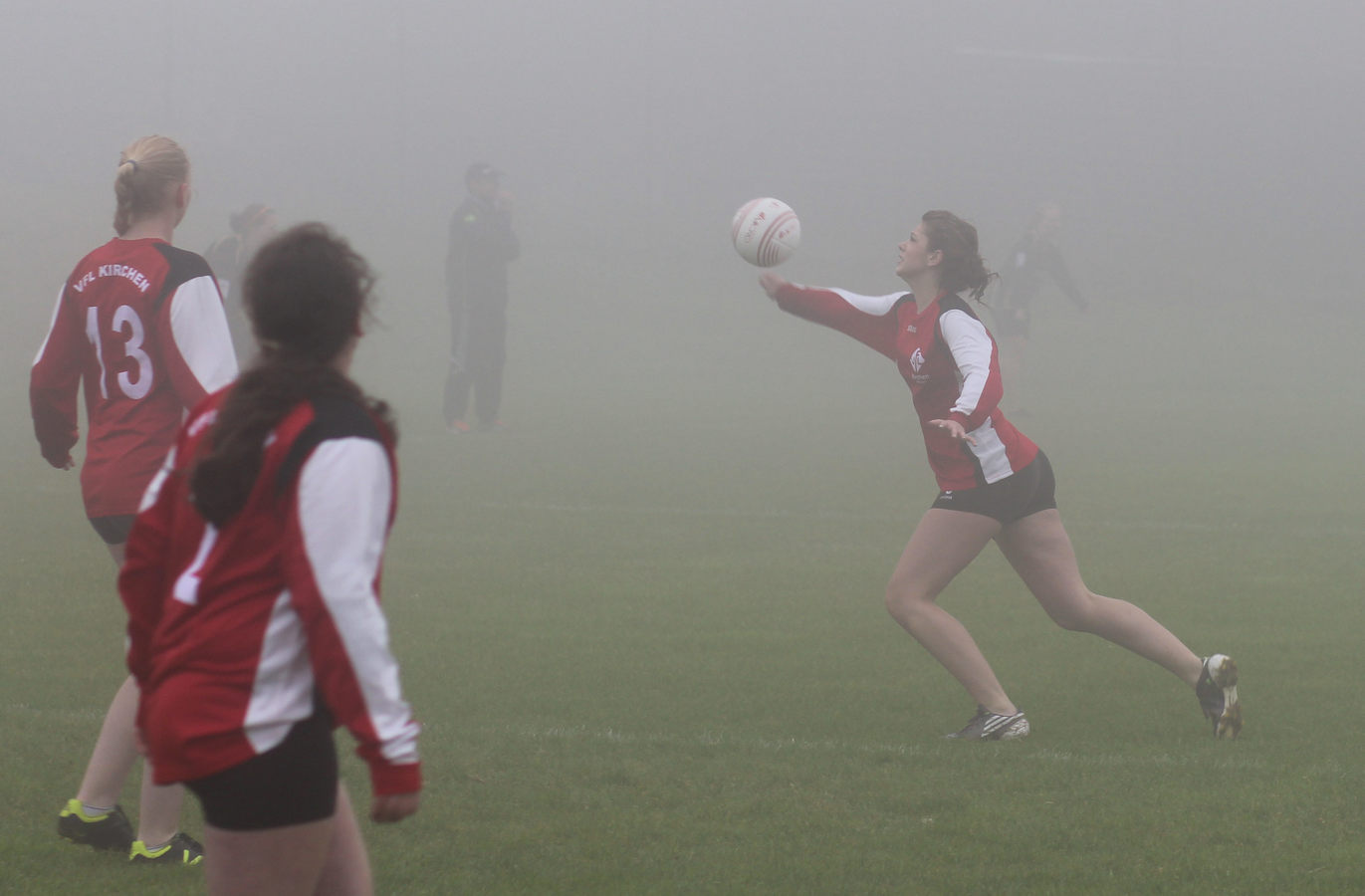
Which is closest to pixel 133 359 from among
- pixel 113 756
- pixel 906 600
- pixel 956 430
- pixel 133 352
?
pixel 133 352

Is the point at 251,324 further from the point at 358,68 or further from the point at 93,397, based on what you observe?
the point at 358,68

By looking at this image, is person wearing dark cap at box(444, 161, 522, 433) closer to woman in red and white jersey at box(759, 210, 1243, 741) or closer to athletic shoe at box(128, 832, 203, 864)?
woman in red and white jersey at box(759, 210, 1243, 741)

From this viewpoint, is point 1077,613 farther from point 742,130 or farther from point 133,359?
point 742,130

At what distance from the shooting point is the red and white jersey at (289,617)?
2.37 m

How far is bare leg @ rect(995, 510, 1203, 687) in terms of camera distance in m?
5.80

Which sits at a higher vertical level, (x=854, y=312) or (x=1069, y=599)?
(x=854, y=312)

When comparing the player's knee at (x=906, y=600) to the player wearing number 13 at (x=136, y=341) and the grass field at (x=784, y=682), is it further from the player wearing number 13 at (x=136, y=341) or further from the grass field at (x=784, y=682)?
the player wearing number 13 at (x=136, y=341)

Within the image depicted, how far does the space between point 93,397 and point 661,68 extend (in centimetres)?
4120

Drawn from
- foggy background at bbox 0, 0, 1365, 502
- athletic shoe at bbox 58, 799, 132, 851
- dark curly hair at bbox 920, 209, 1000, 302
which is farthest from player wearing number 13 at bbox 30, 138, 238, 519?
foggy background at bbox 0, 0, 1365, 502

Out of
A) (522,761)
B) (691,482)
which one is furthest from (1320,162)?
(522,761)

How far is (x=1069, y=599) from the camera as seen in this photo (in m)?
5.81

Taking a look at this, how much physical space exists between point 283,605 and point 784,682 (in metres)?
4.50

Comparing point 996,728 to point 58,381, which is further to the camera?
point 996,728

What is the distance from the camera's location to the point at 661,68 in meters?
44.2
